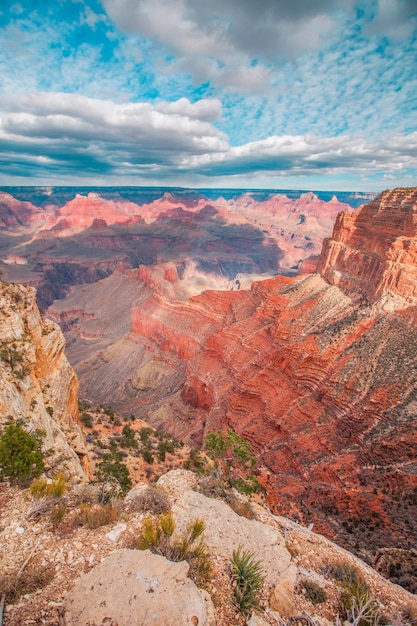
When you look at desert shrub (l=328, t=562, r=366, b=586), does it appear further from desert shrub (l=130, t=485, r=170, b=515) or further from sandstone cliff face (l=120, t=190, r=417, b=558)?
sandstone cliff face (l=120, t=190, r=417, b=558)

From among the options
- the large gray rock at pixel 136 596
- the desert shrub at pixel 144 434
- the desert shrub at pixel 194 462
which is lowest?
the desert shrub at pixel 144 434

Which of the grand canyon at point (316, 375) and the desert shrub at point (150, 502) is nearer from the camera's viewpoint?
the desert shrub at point (150, 502)

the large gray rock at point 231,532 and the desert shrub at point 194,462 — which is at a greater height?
the large gray rock at point 231,532

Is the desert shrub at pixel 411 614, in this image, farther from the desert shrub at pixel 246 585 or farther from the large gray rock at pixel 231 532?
the desert shrub at pixel 246 585

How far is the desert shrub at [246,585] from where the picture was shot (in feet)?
25.4

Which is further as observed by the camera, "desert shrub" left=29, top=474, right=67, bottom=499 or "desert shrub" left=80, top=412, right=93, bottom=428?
"desert shrub" left=80, top=412, right=93, bottom=428

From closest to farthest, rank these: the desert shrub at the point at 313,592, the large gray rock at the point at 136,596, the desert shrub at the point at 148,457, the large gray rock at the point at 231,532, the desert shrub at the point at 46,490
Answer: the large gray rock at the point at 136,596 → the desert shrub at the point at 313,592 → the desert shrub at the point at 46,490 → the large gray rock at the point at 231,532 → the desert shrub at the point at 148,457

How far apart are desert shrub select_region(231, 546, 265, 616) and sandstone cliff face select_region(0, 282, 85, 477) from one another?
8431 millimetres

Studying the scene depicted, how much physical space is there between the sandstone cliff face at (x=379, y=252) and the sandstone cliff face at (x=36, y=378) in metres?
26.8

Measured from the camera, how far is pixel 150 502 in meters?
10.8

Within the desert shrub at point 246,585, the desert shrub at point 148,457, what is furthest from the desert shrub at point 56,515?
the desert shrub at point 148,457

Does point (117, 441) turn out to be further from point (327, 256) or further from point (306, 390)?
point (327, 256)

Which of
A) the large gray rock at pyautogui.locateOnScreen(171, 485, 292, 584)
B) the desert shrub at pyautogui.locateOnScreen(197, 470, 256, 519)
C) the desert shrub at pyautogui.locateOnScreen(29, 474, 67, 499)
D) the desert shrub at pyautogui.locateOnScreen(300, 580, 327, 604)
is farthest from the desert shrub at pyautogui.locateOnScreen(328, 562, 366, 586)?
the desert shrub at pyautogui.locateOnScreen(29, 474, 67, 499)

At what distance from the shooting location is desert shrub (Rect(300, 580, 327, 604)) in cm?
880
